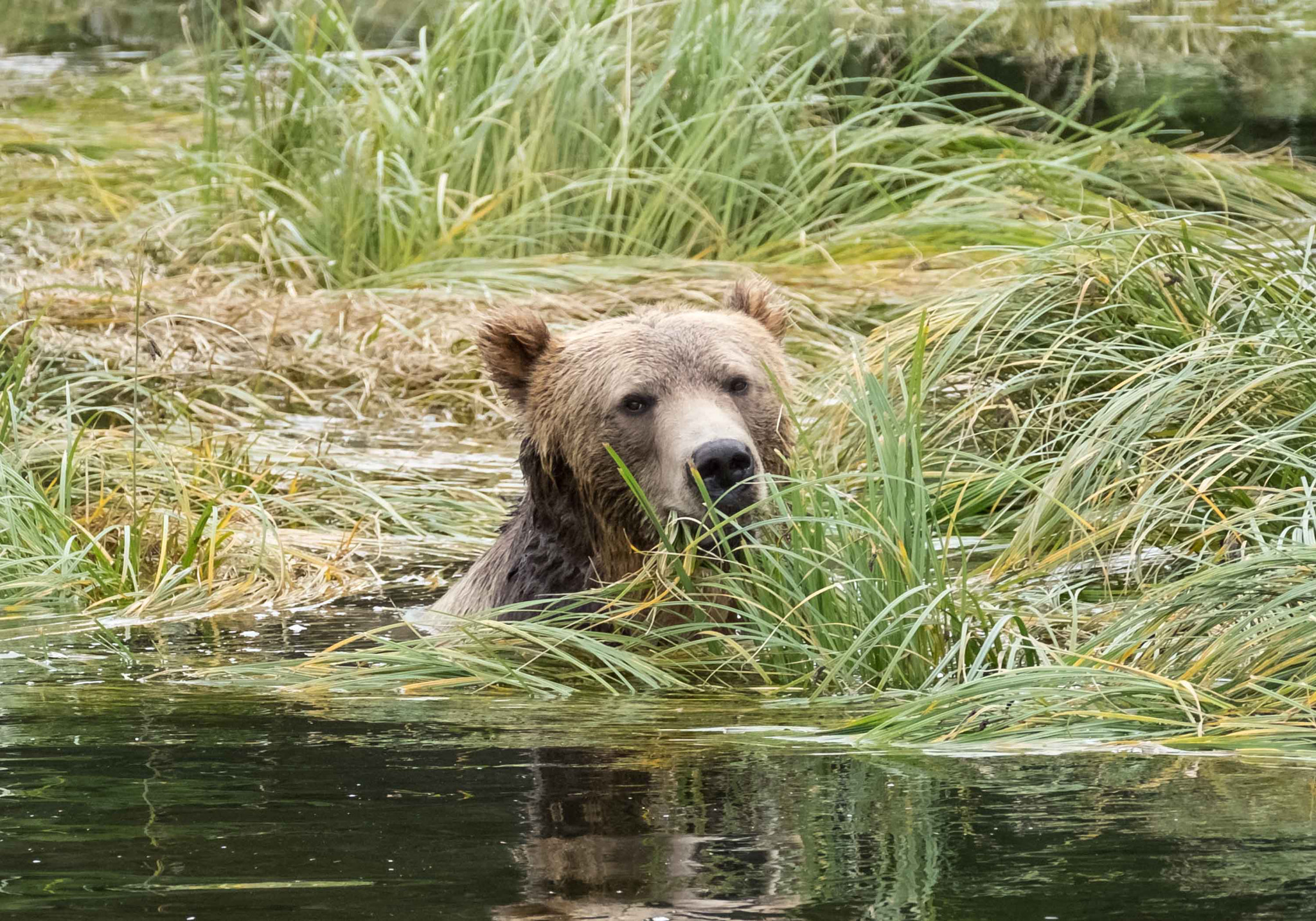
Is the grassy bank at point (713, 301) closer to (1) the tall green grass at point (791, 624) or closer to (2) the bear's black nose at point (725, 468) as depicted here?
(1) the tall green grass at point (791, 624)

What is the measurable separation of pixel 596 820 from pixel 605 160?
7.69 meters

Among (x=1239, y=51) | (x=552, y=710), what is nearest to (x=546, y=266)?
(x=552, y=710)

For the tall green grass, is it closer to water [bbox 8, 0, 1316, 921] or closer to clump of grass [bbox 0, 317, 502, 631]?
water [bbox 8, 0, 1316, 921]

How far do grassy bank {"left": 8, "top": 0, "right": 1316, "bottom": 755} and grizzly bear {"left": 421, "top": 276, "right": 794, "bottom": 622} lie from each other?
0.23 metres

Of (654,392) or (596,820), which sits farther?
(654,392)

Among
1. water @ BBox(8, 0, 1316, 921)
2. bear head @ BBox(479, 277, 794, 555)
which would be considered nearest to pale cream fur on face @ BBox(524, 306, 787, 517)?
bear head @ BBox(479, 277, 794, 555)

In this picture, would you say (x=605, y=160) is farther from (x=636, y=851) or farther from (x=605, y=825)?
(x=636, y=851)

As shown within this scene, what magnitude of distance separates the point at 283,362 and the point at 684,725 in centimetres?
566

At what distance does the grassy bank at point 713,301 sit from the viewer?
14.4ft

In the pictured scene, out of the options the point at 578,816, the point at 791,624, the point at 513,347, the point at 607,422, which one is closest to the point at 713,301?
the point at 513,347

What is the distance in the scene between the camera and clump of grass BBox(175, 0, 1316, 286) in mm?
10336

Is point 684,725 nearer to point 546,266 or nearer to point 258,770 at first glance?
point 258,770

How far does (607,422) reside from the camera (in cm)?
532

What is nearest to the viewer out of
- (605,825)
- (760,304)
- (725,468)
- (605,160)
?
(605,825)
